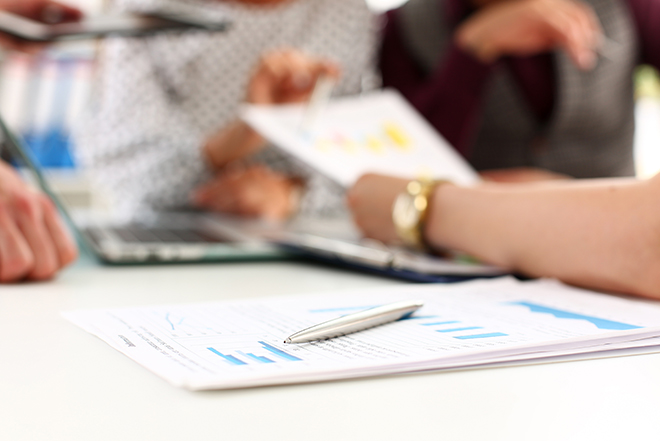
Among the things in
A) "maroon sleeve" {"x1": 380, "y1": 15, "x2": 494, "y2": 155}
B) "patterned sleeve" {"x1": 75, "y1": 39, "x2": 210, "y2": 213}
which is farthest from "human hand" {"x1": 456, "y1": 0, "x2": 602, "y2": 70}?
"patterned sleeve" {"x1": 75, "y1": 39, "x2": 210, "y2": 213}

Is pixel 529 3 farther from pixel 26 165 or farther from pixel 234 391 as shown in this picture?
pixel 234 391

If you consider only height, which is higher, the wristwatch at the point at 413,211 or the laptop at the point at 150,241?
the wristwatch at the point at 413,211

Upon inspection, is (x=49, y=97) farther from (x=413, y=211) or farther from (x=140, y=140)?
(x=413, y=211)

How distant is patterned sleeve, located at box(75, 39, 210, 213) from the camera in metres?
1.18

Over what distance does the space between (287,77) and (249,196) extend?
0.75 feet

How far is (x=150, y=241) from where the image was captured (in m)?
0.59

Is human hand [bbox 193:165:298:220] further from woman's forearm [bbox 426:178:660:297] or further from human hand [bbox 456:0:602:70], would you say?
woman's forearm [bbox 426:178:660:297]

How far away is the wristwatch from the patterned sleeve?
2.23 ft

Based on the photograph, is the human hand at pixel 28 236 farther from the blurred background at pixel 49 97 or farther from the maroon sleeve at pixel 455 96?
the blurred background at pixel 49 97

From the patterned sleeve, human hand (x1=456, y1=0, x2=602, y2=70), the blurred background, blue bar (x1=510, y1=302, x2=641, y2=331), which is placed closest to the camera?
blue bar (x1=510, y1=302, x2=641, y2=331)

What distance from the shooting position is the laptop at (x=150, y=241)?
513mm

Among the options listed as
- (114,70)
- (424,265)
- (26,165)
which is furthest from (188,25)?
(114,70)

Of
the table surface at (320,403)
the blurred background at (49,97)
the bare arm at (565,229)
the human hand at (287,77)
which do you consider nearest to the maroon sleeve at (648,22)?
the blurred background at (49,97)

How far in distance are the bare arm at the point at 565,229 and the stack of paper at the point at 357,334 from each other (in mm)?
30
